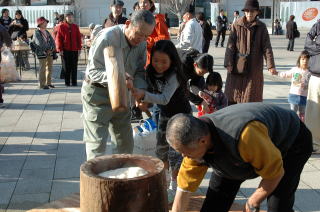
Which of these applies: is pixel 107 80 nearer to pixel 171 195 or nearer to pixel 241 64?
pixel 171 195

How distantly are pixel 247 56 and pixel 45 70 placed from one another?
5885mm

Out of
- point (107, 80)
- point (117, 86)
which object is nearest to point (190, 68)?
point (107, 80)

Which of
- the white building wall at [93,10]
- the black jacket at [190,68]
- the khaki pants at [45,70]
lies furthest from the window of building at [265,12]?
the black jacket at [190,68]

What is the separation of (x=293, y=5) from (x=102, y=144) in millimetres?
34661

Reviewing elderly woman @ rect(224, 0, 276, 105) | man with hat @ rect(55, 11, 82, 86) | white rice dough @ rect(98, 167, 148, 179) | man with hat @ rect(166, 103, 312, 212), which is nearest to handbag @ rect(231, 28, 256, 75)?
elderly woman @ rect(224, 0, 276, 105)

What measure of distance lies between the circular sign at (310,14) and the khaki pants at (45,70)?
1143 inches

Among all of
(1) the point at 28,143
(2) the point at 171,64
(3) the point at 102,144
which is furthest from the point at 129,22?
(1) the point at 28,143

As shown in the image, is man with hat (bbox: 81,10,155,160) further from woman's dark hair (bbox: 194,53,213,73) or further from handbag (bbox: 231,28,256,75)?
handbag (bbox: 231,28,256,75)

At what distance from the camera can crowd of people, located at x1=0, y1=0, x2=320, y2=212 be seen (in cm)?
232

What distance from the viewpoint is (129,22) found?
328cm

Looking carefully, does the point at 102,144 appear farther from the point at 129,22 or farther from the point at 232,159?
the point at 232,159

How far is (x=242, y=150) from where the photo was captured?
230cm

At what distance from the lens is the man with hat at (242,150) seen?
2258 millimetres

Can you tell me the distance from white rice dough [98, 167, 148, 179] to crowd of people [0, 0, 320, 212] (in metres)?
0.26
